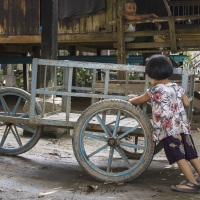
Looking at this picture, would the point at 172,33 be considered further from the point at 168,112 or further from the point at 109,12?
the point at 168,112

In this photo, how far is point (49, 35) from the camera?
769cm

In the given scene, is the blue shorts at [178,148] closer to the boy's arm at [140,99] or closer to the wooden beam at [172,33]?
the boy's arm at [140,99]

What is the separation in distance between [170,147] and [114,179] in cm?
61

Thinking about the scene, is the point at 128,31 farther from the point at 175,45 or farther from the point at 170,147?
the point at 170,147

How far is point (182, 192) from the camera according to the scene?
367 centimetres

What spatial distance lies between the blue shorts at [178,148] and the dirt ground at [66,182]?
32cm

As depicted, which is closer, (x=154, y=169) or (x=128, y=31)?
(x=154, y=169)

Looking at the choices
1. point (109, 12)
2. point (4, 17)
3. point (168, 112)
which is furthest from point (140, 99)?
point (4, 17)

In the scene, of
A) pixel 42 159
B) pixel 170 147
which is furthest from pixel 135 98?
pixel 42 159

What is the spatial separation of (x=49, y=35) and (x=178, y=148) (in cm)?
460

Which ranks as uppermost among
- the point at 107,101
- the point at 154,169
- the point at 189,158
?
the point at 107,101

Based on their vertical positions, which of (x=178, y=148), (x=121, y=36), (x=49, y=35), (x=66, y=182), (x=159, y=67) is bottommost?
(x=66, y=182)

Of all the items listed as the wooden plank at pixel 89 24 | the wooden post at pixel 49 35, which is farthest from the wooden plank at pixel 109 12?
the wooden post at pixel 49 35

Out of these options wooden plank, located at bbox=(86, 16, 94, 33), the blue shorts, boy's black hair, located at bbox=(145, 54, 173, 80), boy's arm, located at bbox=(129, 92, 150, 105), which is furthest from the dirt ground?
wooden plank, located at bbox=(86, 16, 94, 33)
